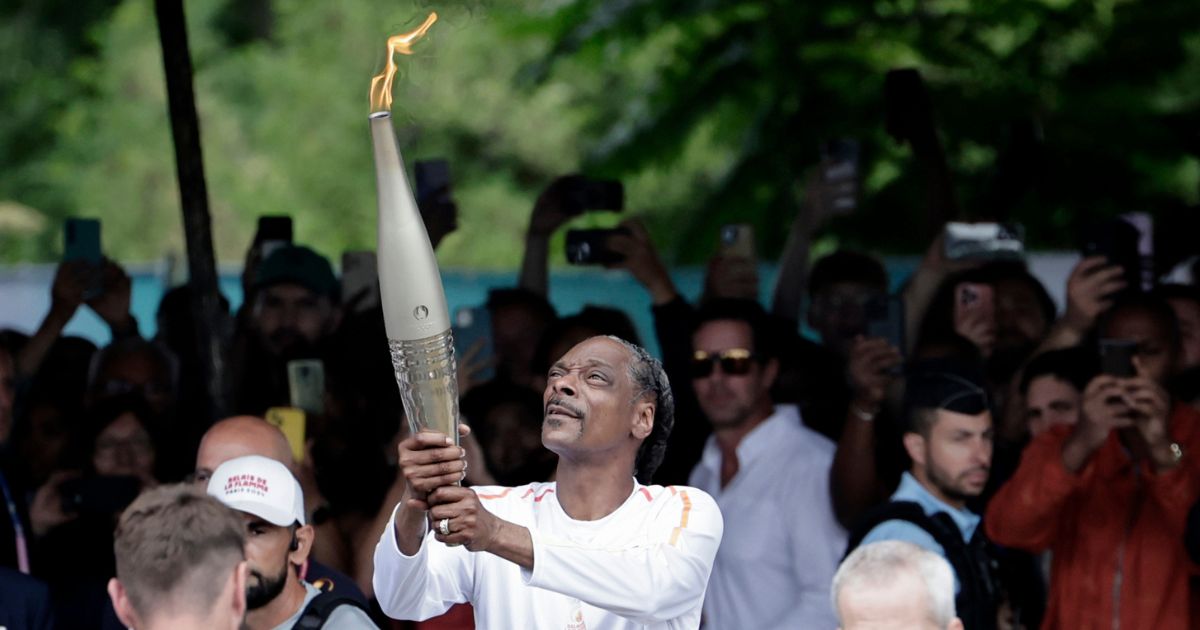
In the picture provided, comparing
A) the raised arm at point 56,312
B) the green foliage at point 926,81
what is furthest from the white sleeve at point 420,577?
the green foliage at point 926,81

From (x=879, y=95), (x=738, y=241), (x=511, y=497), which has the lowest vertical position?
(x=511, y=497)

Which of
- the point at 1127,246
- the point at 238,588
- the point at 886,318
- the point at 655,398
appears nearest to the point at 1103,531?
the point at 886,318

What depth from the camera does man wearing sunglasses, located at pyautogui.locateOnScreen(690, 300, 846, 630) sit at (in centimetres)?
607

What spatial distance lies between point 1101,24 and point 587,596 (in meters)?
5.85

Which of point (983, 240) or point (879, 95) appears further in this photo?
point (879, 95)

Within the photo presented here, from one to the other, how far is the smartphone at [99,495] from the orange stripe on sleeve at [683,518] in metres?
2.48

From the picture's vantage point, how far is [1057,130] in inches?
368

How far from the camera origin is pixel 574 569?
4090 mm

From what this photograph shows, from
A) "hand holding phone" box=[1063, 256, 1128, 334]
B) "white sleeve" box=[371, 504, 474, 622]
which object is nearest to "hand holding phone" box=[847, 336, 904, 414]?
"hand holding phone" box=[1063, 256, 1128, 334]

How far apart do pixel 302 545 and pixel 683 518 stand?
119 cm

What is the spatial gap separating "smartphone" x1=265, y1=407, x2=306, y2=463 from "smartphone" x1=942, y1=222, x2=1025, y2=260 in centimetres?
251

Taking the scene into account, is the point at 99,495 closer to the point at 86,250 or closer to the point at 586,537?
the point at 86,250

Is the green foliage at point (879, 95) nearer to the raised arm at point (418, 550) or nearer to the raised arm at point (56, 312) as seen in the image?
the raised arm at point (418, 550)

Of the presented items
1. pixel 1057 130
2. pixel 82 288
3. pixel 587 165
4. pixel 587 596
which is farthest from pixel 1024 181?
pixel 587 596
